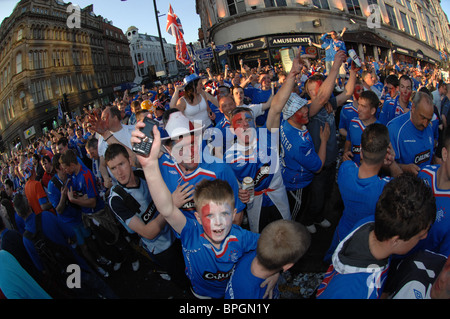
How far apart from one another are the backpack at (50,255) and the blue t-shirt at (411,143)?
4304 millimetres

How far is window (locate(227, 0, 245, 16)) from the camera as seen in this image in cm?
2617

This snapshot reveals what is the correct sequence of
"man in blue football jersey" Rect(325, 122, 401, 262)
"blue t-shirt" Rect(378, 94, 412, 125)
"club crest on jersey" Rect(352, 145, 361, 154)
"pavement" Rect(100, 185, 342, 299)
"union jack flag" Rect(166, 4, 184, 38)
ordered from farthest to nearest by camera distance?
"union jack flag" Rect(166, 4, 184, 38) → "blue t-shirt" Rect(378, 94, 412, 125) → "club crest on jersey" Rect(352, 145, 361, 154) → "pavement" Rect(100, 185, 342, 299) → "man in blue football jersey" Rect(325, 122, 401, 262)

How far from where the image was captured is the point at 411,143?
3266mm

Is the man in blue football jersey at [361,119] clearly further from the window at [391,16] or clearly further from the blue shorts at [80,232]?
the window at [391,16]

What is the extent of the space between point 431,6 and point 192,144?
7403 cm

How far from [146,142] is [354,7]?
38.0 metres

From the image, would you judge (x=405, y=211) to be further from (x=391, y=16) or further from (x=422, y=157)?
(x=391, y=16)

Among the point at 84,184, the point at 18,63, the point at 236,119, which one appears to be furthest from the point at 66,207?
the point at 18,63

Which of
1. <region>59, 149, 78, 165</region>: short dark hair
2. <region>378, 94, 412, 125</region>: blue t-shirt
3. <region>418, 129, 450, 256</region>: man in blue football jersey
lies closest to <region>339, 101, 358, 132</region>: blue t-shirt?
<region>378, 94, 412, 125</region>: blue t-shirt

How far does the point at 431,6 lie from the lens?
176 feet

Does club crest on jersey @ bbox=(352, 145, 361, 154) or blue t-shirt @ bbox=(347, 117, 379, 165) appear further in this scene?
club crest on jersey @ bbox=(352, 145, 361, 154)

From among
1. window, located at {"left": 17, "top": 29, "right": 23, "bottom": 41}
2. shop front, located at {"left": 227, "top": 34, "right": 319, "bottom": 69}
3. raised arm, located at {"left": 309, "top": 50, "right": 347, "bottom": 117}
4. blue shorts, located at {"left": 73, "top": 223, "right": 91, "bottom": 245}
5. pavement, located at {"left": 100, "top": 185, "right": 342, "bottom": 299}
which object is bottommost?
pavement, located at {"left": 100, "top": 185, "right": 342, "bottom": 299}

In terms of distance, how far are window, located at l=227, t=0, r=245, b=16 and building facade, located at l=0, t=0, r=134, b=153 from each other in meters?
14.5

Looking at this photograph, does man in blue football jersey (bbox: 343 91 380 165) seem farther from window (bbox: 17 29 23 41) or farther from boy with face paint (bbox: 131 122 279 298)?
window (bbox: 17 29 23 41)
